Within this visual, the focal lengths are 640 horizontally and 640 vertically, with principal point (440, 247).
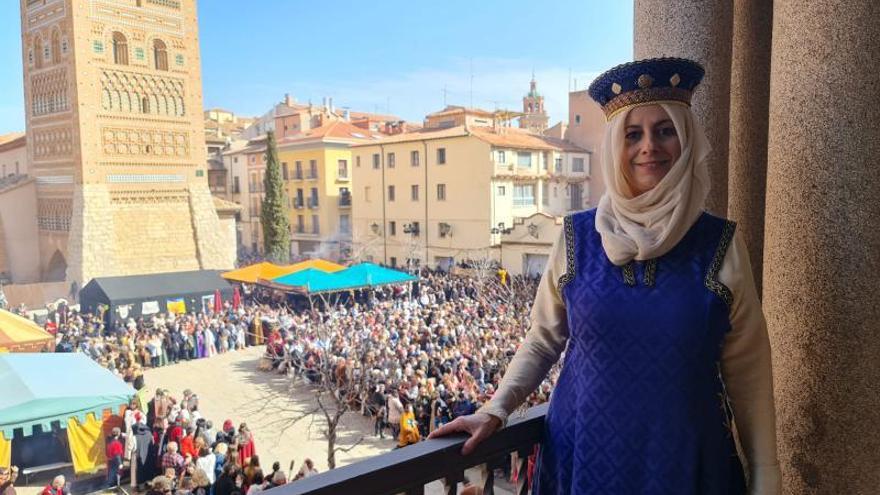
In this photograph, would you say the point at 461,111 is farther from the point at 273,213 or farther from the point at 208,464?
the point at 208,464

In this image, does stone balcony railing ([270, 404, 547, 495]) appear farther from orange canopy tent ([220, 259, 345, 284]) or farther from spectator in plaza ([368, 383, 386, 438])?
orange canopy tent ([220, 259, 345, 284])

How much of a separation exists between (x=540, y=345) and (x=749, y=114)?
4.52 ft

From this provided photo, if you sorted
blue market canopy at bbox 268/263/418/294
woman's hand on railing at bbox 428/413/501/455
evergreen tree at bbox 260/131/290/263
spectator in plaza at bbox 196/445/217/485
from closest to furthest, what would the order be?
woman's hand on railing at bbox 428/413/501/455, spectator in plaza at bbox 196/445/217/485, blue market canopy at bbox 268/263/418/294, evergreen tree at bbox 260/131/290/263

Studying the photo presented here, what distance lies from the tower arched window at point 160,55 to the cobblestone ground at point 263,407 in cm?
1840

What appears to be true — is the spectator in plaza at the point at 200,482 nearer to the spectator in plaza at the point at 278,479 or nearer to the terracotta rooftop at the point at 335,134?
the spectator in plaza at the point at 278,479

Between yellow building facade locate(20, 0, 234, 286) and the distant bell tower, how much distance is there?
25.3 metres

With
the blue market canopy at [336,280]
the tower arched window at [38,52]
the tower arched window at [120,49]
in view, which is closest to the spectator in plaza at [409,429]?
the blue market canopy at [336,280]

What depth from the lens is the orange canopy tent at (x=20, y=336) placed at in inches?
527

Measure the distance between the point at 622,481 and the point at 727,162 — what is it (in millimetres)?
1401

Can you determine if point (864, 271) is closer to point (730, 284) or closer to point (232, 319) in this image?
point (730, 284)

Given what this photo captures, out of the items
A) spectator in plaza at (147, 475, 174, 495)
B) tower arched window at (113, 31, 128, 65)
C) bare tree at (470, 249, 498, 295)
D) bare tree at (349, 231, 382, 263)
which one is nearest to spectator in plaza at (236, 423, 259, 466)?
spectator in plaza at (147, 475, 174, 495)

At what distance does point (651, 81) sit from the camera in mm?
1661

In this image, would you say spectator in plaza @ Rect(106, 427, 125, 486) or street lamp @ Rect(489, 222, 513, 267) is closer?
spectator in plaza @ Rect(106, 427, 125, 486)

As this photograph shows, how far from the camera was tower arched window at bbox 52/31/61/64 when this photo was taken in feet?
96.3
